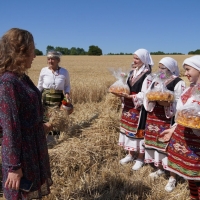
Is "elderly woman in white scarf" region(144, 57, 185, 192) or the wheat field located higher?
"elderly woman in white scarf" region(144, 57, 185, 192)

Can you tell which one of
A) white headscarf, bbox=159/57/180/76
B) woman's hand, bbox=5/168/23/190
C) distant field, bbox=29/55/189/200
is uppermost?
white headscarf, bbox=159/57/180/76

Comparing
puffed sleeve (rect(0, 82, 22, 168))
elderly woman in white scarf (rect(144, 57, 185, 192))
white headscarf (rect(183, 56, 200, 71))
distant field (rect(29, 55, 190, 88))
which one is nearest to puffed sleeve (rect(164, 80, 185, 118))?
elderly woman in white scarf (rect(144, 57, 185, 192))

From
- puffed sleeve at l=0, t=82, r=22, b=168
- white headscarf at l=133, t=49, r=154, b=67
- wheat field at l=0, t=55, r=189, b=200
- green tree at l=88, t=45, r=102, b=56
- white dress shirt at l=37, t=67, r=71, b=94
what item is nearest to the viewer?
puffed sleeve at l=0, t=82, r=22, b=168

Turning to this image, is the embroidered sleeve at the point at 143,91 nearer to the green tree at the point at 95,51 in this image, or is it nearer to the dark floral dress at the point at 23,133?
the dark floral dress at the point at 23,133

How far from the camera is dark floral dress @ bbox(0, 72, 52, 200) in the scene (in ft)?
5.57

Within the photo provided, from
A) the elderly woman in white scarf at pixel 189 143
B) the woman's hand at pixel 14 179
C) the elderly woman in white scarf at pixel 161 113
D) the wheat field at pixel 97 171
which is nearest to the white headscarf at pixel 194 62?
the elderly woman in white scarf at pixel 189 143

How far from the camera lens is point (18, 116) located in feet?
5.69

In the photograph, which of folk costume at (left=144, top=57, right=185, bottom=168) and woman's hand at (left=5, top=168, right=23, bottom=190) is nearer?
woman's hand at (left=5, top=168, right=23, bottom=190)

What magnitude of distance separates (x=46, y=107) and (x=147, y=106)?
1.88 m

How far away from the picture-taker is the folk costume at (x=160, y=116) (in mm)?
3357

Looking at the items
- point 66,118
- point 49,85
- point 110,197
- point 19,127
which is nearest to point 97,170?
point 110,197

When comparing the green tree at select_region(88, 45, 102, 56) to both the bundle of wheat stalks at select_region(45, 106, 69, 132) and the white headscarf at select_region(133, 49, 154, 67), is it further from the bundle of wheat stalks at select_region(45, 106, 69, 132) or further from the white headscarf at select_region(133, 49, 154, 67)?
the white headscarf at select_region(133, 49, 154, 67)

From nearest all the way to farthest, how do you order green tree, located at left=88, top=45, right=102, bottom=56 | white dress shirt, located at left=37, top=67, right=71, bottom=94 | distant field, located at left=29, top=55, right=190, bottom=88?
white dress shirt, located at left=37, top=67, right=71, bottom=94, distant field, located at left=29, top=55, right=190, bottom=88, green tree, located at left=88, top=45, right=102, bottom=56

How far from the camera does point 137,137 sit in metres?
3.88
